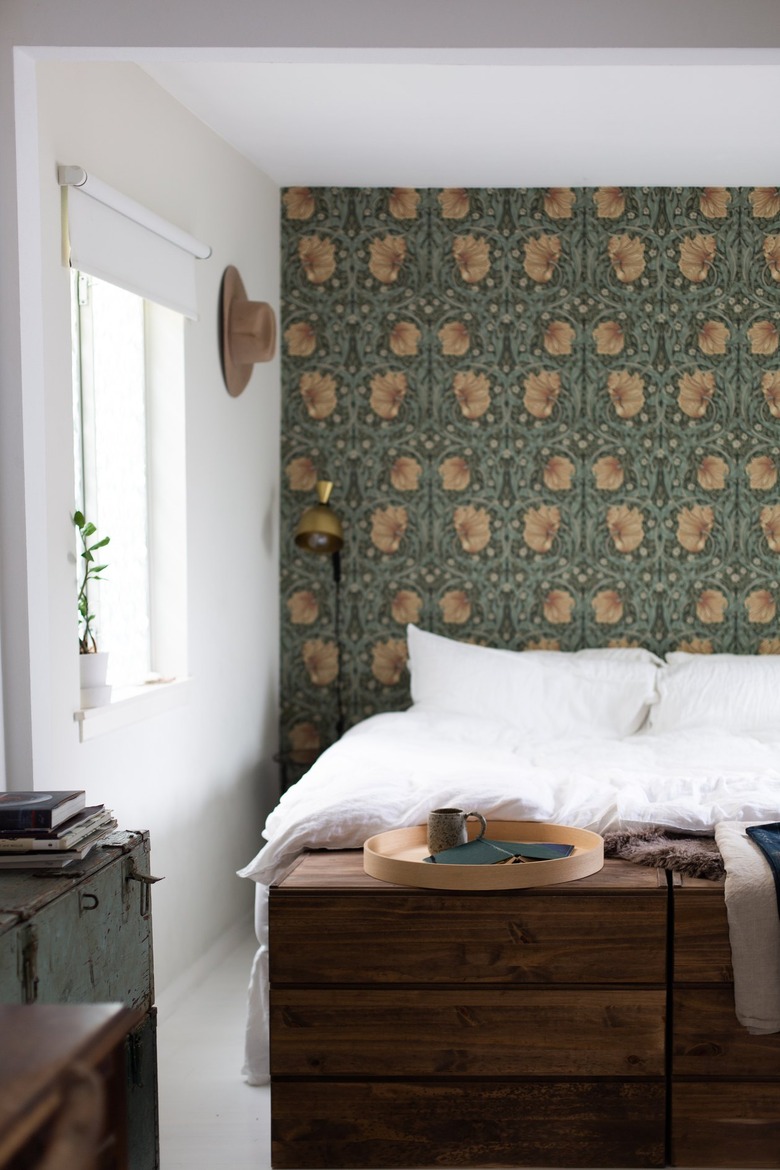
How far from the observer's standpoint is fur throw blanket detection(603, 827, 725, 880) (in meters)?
2.30

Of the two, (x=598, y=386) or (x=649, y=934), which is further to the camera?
(x=598, y=386)

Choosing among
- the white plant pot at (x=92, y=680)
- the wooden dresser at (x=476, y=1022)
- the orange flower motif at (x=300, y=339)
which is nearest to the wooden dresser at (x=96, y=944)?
the wooden dresser at (x=476, y=1022)

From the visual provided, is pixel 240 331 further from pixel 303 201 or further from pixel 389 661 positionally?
pixel 389 661

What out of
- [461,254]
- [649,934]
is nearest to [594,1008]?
[649,934]

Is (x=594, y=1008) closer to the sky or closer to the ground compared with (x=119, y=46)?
closer to the ground

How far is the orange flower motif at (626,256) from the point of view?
13.8ft

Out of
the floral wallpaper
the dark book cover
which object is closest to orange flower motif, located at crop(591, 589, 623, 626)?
the floral wallpaper

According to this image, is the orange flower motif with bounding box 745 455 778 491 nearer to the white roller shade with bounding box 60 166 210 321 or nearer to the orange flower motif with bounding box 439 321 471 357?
the orange flower motif with bounding box 439 321 471 357

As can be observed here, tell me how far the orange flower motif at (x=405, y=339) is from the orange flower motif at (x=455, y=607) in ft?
3.00

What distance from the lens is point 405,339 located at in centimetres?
428

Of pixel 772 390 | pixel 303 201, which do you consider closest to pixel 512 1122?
pixel 772 390

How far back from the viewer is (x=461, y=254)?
13.9 ft

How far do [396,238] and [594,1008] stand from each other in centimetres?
295

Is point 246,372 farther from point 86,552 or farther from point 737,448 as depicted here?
point 737,448
